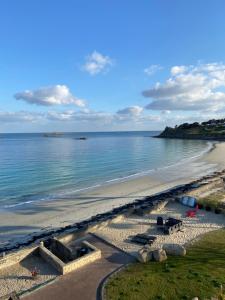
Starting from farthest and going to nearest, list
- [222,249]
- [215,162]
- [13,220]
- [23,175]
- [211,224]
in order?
[215,162], [23,175], [13,220], [211,224], [222,249]

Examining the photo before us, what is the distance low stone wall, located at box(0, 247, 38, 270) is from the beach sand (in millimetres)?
4378

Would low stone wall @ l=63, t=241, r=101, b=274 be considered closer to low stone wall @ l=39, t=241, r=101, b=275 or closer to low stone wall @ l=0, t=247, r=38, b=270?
low stone wall @ l=39, t=241, r=101, b=275

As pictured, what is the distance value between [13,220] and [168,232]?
574 inches

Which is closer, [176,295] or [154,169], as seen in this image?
[176,295]

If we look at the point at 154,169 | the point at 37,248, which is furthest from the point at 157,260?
the point at 154,169

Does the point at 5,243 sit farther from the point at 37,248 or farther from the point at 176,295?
the point at 176,295

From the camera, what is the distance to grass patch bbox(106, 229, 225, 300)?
47.4 ft

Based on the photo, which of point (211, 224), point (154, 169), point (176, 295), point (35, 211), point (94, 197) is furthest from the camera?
point (154, 169)

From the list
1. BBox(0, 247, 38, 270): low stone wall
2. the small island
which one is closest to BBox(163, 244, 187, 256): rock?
BBox(0, 247, 38, 270): low stone wall

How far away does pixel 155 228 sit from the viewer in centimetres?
2455

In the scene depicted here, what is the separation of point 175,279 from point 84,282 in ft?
15.5

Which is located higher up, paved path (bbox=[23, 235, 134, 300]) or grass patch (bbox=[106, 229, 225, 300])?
grass patch (bbox=[106, 229, 225, 300])

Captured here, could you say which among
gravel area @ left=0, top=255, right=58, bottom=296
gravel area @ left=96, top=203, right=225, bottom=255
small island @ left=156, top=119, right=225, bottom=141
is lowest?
gravel area @ left=0, top=255, right=58, bottom=296

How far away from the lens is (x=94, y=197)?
36719mm
